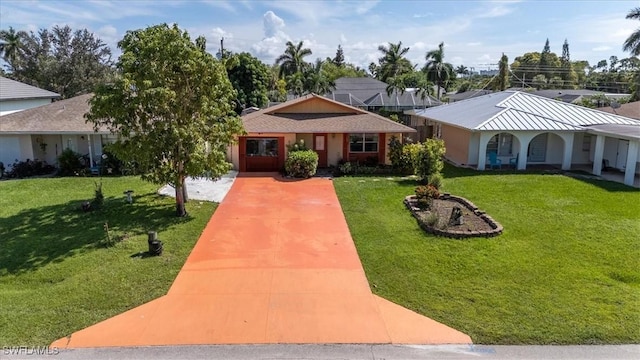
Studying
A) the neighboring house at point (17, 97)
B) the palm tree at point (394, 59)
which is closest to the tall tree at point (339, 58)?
the palm tree at point (394, 59)

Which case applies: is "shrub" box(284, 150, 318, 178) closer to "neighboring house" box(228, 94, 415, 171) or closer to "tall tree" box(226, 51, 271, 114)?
"neighboring house" box(228, 94, 415, 171)

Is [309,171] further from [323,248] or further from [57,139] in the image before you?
[57,139]

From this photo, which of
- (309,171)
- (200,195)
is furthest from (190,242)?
(309,171)

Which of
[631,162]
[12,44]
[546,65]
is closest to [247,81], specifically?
[12,44]

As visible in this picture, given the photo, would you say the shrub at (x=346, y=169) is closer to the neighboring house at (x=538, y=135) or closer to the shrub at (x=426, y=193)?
the neighboring house at (x=538, y=135)

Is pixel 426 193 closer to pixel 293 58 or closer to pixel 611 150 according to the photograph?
pixel 611 150

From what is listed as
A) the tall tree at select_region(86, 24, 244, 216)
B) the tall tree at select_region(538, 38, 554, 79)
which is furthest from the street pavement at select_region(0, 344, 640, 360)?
the tall tree at select_region(538, 38, 554, 79)
